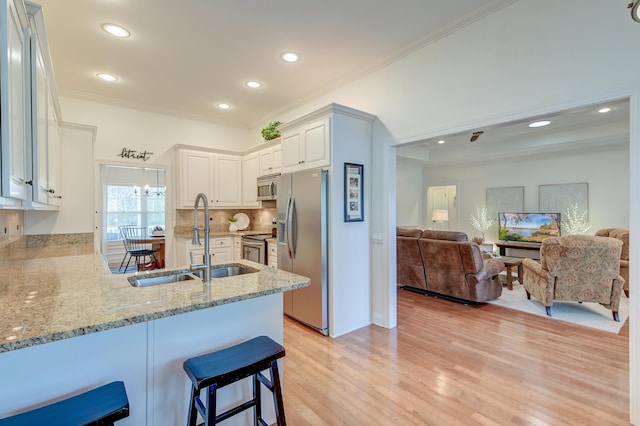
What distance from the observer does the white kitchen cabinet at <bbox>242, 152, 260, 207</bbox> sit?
5.17m

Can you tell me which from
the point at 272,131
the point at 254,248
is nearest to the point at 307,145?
the point at 272,131

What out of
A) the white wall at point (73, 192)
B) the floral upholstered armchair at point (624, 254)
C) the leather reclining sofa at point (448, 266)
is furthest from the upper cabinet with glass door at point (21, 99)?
the floral upholstered armchair at point (624, 254)

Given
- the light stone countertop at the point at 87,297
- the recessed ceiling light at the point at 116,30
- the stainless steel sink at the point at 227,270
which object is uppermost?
the recessed ceiling light at the point at 116,30

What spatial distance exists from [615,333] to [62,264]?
537cm

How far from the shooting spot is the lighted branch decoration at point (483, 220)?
7.22m

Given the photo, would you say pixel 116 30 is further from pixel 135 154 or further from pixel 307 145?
pixel 135 154

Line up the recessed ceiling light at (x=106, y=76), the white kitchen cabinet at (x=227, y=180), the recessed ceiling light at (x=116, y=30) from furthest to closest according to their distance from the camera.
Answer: the white kitchen cabinet at (x=227, y=180), the recessed ceiling light at (x=106, y=76), the recessed ceiling light at (x=116, y=30)

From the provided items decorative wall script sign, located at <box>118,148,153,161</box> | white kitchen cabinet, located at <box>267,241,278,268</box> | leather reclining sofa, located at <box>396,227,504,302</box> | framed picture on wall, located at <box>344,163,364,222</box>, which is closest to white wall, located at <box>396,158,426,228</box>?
leather reclining sofa, located at <box>396,227,504,302</box>

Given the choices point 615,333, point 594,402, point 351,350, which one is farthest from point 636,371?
point 351,350

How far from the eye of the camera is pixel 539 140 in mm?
5910

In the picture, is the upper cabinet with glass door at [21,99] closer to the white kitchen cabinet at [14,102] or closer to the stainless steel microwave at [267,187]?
the white kitchen cabinet at [14,102]

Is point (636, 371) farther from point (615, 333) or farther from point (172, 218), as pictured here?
point (172, 218)

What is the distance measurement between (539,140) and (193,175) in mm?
6478

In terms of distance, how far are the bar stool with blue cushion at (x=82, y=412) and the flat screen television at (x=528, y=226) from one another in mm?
7343
